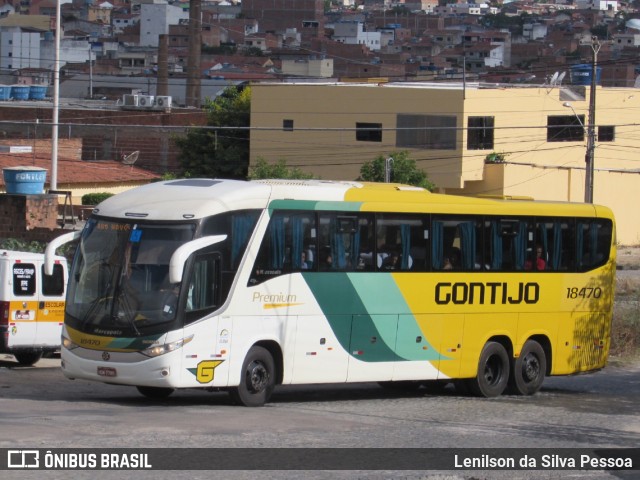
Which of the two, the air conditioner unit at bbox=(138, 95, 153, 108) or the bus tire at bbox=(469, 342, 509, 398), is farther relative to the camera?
the air conditioner unit at bbox=(138, 95, 153, 108)

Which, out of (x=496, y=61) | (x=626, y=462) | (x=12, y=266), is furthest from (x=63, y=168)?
(x=496, y=61)

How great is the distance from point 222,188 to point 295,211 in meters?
1.25

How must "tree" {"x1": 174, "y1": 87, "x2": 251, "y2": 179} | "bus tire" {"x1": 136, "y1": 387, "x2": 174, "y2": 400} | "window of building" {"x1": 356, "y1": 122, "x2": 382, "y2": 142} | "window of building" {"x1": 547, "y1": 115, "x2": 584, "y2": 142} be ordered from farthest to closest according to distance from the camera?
"tree" {"x1": 174, "y1": 87, "x2": 251, "y2": 179} → "window of building" {"x1": 547, "y1": 115, "x2": 584, "y2": 142} → "window of building" {"x1": 356, "y1": 122, "x2": 382, "y2": 142} → "bus tire" {"x1": 136, "y1": 387, "x2": 174, "y2": 400}

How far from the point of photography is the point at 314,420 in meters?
15.6

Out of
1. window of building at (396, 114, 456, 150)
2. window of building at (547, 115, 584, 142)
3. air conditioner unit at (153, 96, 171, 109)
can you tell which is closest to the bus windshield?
window of building at (396, 114, 456, 150)

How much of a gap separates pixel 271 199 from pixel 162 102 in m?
62.5

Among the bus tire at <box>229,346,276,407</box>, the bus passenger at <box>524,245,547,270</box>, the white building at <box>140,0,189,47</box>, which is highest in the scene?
the white building at <box>140,0,189,47</box>

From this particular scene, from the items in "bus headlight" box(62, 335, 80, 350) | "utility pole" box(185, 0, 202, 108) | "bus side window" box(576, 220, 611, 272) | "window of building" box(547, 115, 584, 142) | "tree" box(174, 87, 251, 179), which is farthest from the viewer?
"utility pole" box(185, 0, 202, 108)

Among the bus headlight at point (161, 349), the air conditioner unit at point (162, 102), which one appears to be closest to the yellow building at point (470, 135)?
the air conditioner unit at point (162, 102)

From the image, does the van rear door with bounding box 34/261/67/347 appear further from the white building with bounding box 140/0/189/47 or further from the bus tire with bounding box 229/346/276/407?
the white building with bounding box 140/0/189/47

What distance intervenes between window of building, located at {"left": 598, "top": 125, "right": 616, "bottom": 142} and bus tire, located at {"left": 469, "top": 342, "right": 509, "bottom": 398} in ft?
156

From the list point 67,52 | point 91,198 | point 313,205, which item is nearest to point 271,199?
point 313,205

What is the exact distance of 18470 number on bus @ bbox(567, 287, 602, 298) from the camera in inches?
859

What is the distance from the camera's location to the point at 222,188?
17359mm
